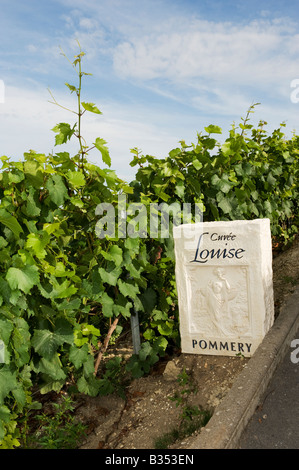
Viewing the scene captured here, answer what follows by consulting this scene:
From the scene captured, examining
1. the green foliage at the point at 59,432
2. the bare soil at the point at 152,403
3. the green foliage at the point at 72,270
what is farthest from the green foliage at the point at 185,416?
the green foliage at the point at 59,432

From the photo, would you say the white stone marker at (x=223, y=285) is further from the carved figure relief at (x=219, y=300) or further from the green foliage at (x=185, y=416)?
the green foliage at (x=185, y=416)

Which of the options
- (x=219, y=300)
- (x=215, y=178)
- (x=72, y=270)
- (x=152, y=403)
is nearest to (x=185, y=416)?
(x=152, y=403)

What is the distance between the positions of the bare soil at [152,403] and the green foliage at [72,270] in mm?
142

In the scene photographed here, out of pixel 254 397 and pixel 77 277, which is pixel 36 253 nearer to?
pixel 77 277

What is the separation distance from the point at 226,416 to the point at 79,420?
4.23ft

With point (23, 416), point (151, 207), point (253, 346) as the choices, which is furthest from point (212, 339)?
point (23, 416)

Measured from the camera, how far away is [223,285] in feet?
12.7

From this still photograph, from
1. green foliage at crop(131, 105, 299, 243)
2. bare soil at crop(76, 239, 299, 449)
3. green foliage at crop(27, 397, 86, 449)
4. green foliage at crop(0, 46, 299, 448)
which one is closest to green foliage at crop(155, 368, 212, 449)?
bare soil at crop(76, 239, 299, 449)

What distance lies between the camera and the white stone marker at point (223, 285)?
3.81 meters

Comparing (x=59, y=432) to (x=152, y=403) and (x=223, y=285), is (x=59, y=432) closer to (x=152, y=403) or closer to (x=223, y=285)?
(x=152, y=403)

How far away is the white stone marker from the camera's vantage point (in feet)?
12.5

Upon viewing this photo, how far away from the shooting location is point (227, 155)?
480cm

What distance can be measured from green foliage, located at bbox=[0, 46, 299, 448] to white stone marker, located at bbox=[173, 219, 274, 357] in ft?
0.64

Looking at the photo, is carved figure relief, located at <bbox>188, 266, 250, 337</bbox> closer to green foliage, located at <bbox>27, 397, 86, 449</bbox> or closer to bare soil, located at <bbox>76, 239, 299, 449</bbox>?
bare soil, located at <bbox>76, 239, 299, 449</bbox>
